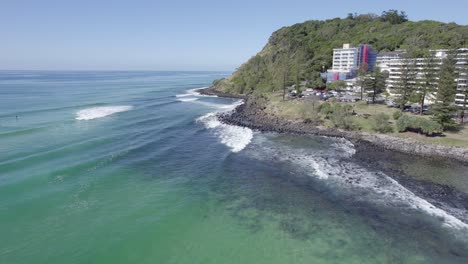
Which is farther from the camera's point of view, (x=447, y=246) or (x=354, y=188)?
(x=354, y=188)

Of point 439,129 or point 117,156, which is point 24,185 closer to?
point 117,156

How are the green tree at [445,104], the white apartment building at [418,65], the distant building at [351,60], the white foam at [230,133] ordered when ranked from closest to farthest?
the white foam at [230,133]
the green tree at [445,104]
the white apartment building at [418,65]
the distant building at [351,60]

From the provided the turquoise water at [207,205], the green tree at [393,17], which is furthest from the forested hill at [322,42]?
the turquoise water at [207,205]

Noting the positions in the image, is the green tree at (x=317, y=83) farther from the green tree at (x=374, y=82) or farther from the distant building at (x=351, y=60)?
the green tree at (x=374, y=82)

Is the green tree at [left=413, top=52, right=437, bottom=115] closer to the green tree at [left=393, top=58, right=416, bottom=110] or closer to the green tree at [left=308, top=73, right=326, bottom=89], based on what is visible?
the green tree at [left=393, top=58, right=416, bottom=110]

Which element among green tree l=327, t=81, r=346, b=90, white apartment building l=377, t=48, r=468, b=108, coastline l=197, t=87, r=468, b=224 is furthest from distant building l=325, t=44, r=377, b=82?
coastline l=197, t=87, r=468, b=224

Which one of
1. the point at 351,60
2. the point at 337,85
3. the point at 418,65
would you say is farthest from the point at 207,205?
the point at 351,60

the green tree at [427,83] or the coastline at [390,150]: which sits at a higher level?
the green tree at [427,83]

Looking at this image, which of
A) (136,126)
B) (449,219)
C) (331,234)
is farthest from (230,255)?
(136,126)
